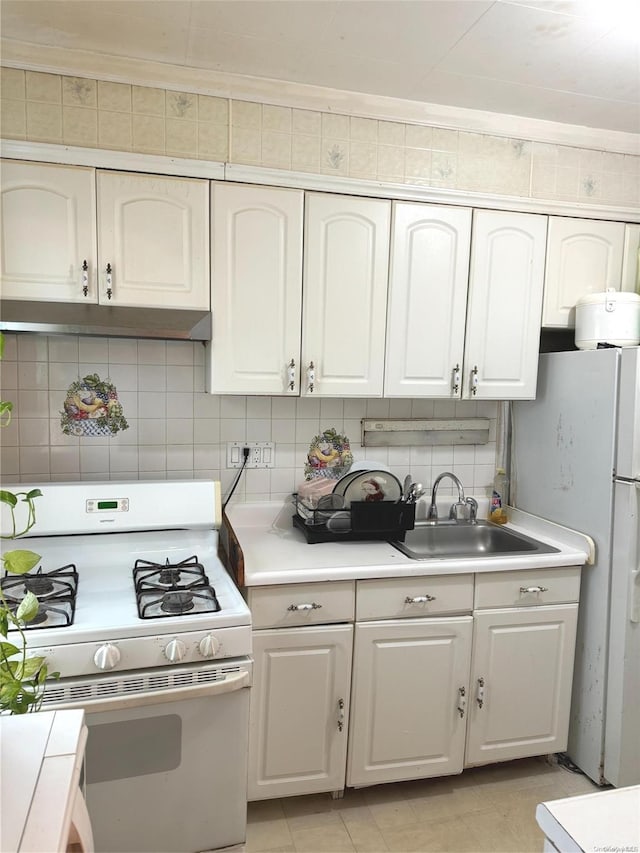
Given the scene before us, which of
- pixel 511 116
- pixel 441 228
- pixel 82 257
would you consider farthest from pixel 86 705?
pixel 511 116

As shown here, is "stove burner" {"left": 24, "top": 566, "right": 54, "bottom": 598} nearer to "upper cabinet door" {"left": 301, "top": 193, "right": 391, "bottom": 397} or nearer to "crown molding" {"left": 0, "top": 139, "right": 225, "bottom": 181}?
"upper cabinet door" {"left": 301, "top": 193, "right": 391, "bottom": 397}

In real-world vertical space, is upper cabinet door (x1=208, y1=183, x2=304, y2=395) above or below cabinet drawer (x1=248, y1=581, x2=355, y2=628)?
above

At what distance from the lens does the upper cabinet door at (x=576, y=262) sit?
2375mm

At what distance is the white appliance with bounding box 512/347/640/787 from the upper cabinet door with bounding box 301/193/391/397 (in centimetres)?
76

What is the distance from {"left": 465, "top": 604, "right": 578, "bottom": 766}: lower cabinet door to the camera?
2.13m

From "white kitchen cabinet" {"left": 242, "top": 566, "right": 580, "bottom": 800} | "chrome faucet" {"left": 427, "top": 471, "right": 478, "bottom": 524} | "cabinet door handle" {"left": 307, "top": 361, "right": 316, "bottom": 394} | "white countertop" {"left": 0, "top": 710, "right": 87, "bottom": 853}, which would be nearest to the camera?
"white countertop" {"left": 0, "top": 710, "right": 87, "bottom": 853}

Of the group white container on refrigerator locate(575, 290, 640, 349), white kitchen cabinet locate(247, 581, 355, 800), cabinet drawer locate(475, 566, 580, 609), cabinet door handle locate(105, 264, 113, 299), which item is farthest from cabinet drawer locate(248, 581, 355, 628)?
white container on refrigerator locate(575, 290, 640, 349)

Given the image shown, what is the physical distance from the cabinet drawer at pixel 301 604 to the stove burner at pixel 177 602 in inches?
9.8

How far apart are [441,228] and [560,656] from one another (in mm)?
1635

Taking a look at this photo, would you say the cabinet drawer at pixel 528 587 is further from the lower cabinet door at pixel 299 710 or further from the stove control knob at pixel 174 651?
→ the stove control knob at pixel 174 651

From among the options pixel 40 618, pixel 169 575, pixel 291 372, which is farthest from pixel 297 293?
pixel 40 618

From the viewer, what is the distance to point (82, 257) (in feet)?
6.25

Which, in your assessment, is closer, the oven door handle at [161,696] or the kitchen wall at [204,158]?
the oven door handle at [161,696]

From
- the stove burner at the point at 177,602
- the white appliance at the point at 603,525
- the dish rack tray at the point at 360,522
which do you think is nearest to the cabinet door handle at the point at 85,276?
the stove burner at the point at 177,602
